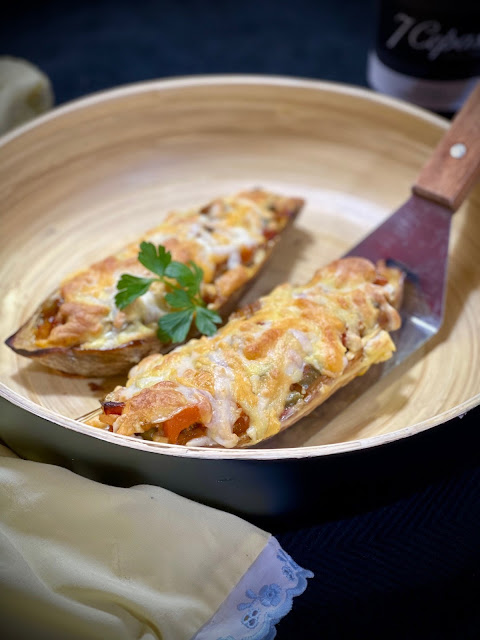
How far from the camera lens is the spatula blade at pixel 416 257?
2.35 m

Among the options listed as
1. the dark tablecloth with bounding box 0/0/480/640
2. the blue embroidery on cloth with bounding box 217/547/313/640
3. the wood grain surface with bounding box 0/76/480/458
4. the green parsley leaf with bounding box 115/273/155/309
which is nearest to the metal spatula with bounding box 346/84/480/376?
the wood grain surface with bounding box 0/76/480/458

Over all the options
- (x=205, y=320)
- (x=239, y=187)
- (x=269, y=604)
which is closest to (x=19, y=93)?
(x=239, y=187)

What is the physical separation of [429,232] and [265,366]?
89cm

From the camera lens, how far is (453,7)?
9.84ft

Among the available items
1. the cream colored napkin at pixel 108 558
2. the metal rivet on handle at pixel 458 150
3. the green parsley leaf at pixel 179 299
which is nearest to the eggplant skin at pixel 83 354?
the green parsley leaf at pixel 179 299

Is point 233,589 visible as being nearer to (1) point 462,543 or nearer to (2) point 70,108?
(1) point 462,543

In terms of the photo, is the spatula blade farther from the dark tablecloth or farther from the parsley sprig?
the parsley sprig

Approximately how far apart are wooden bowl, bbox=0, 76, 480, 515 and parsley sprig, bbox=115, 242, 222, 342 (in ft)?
0.97

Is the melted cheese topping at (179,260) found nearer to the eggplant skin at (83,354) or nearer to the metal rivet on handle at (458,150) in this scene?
the eggplant skin at (83,354)

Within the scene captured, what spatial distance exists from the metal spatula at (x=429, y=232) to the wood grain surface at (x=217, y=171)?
0.12 metres

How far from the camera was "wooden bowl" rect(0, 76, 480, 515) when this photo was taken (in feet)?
7.38

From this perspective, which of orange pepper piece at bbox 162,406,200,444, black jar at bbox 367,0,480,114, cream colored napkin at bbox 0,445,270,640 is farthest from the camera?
black jar at bbox 367,0,480,114

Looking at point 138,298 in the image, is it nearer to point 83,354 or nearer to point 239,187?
point 83,354

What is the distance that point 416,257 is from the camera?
2.45 m
